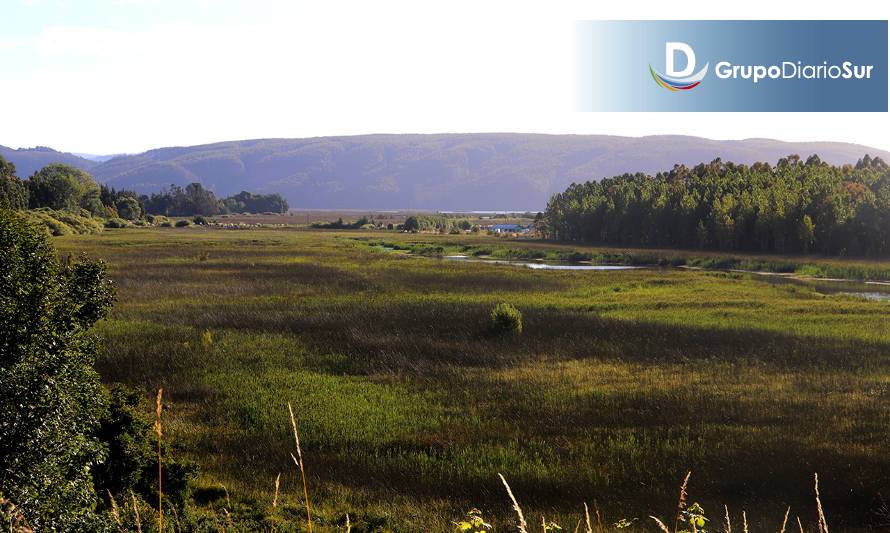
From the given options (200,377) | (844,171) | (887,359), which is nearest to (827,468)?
(887,359)

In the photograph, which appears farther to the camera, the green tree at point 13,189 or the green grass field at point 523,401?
the green tree at point 13,189

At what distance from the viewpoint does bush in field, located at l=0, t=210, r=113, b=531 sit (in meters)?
9.94

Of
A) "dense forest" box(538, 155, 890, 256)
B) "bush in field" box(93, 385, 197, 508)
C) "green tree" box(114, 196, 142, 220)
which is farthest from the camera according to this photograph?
"green tree" box(114, 196, 142, 220)

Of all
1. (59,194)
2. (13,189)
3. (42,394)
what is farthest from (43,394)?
(59,194)

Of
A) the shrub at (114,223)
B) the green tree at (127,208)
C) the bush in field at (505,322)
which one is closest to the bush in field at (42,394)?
the bush in field at (505,322)

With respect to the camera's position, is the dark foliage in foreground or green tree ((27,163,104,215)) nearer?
the dark foliage in foreground

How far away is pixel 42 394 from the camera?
10.3 meters

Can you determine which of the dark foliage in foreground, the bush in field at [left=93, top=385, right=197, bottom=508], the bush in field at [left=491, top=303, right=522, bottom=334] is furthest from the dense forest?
the dark foliage in foreground

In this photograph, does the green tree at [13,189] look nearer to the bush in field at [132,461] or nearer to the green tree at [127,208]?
the green tree at [127,208]

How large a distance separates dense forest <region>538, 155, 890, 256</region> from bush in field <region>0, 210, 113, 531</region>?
8490 centimetres

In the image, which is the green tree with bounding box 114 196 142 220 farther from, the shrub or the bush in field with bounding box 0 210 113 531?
the bush in field with bounding box 0 210 113 531

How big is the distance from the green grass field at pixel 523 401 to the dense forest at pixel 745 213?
44650 millimetres

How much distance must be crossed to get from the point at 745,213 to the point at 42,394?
9222 cm

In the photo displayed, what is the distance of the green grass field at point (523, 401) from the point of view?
15069 millimetres
